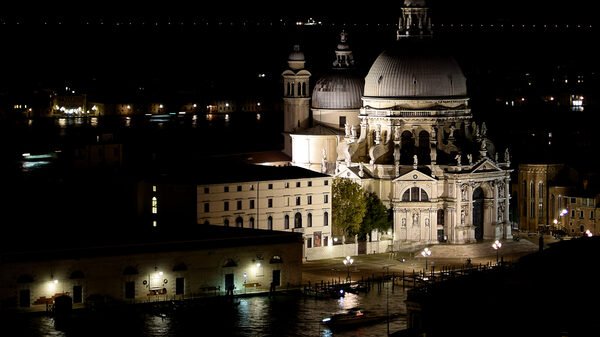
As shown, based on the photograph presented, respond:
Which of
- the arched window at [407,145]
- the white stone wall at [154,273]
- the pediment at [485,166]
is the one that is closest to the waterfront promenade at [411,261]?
the white stone wall at [154,273]

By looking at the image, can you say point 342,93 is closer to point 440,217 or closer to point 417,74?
point 417,74

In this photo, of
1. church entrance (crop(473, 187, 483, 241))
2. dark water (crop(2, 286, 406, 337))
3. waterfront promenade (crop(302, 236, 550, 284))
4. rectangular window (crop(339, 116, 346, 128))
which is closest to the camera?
dark water (crop(2, 286, 406, 337))

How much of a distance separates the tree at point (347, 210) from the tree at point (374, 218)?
0.47 metres

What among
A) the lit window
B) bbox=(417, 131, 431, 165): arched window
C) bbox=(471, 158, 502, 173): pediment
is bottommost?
the lit window

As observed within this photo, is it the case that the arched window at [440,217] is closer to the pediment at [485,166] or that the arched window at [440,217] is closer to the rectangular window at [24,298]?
the pediment at [485,166]

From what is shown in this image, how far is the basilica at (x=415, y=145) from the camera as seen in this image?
310ft

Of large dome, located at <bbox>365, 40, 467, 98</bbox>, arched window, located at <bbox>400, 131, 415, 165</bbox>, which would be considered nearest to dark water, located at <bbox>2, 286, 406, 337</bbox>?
arched window, located at <bbox>400, 131, 415, 165</bbox>

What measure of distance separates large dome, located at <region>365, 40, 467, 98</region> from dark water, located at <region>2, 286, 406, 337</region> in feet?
63.6

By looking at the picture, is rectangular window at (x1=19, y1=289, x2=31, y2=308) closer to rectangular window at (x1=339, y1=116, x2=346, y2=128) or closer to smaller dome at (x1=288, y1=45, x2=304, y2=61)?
rectangular window at (x1=339, y1=116, x2=346, y2=128)

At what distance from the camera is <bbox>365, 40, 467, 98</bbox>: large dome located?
97.5m

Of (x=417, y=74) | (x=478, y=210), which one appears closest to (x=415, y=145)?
(x=417, y=74)

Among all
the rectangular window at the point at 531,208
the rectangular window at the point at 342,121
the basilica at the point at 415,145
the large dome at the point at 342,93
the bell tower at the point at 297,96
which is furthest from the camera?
the bell tower at the point at 297,96

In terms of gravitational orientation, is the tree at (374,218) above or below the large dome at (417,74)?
below

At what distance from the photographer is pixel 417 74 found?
97438 mm
